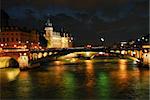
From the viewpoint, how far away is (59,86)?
1195 inches

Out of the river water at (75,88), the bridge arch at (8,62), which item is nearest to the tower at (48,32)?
the bridge arch at (8,62)

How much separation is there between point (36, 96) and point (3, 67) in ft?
80.3

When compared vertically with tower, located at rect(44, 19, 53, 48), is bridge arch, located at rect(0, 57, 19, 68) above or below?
below

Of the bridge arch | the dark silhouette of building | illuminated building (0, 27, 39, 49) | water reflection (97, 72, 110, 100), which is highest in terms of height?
the dark silhouette of building

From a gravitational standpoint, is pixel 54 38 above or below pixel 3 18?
below

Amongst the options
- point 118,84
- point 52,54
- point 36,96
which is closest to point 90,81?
point 118,84

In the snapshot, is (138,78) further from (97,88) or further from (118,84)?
(97,88)

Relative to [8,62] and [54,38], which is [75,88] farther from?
[54,38]

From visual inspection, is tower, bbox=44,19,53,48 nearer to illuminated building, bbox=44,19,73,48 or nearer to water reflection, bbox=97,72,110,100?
illuminated building, bbox=44,19,73,48

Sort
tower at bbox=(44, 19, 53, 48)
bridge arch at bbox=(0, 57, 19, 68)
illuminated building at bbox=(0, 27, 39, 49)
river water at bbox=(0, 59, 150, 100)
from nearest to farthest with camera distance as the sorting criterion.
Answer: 1. river water at bbox=(0, 59, 150, 100)
2. bridge arch at bbox=(0, 57, 19, 68)
3. illuminated building at bbox=(0, 27, 39, 49)
4. tower at bbox=(44, 19, 53, 48)

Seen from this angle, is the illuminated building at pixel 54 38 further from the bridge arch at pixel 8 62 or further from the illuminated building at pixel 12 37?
the bridge arch at pixel 8 62

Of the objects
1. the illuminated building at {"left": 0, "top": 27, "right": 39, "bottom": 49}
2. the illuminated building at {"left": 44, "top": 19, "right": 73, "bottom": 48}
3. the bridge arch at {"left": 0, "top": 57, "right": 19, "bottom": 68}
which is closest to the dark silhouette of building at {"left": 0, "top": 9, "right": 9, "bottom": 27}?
the illuminated building at {"left": 0, "top": 27, "right": 39, "bottom": 49}

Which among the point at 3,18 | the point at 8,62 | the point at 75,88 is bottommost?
the point at 75,88

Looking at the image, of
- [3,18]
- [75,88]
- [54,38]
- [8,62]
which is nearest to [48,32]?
[54,38]
